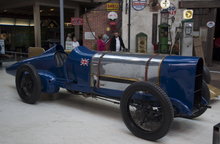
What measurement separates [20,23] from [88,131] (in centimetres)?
1979

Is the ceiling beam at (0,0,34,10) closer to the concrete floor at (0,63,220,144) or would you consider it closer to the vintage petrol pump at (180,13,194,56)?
the vintage petrol pump at (180,13,194,56)

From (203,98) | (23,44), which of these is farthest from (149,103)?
(23,44)

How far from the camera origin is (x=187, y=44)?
9594 mm

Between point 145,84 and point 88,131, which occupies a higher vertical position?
point 145,84

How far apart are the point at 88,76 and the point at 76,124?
2.95 feet

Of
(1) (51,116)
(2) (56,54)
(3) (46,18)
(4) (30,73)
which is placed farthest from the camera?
(3) (46,18)

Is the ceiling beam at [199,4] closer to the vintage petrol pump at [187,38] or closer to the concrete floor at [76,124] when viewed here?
the vintage petrol pump at [187,38]

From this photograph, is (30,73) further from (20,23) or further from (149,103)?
(20,23)

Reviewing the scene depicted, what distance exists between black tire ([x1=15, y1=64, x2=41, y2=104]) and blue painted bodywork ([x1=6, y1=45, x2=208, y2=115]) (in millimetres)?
190

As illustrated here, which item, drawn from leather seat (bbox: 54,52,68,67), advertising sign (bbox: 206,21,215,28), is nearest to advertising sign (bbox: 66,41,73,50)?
leather seat (bbox: 54,52,68,67)

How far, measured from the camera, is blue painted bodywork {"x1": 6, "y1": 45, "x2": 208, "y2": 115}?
294 centimetres

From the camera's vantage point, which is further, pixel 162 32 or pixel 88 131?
pixel 162 32

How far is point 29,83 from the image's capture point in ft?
14.6

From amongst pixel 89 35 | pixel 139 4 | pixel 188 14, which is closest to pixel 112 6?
pixel 139 4
